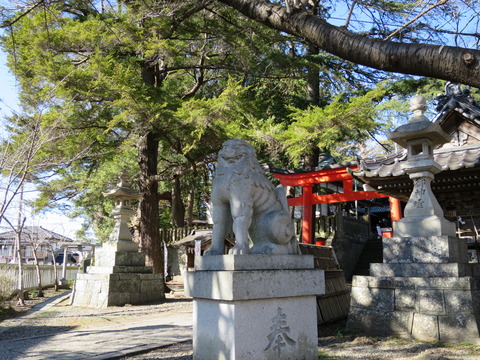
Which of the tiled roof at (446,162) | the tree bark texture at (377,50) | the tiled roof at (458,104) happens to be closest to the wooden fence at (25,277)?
the tiled roof at (446,162)

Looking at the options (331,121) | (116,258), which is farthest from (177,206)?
(331,121)

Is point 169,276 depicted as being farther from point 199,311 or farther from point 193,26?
point 199,311

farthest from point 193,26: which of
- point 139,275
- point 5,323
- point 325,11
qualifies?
point 5,323

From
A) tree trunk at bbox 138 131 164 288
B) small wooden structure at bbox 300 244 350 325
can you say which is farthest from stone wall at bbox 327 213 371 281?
small wooden structure at bbox 300 244 350 325

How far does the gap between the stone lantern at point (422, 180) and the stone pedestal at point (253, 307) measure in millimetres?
2814

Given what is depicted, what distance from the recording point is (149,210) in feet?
42.7

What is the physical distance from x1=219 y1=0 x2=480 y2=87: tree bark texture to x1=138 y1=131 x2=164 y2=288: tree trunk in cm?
986

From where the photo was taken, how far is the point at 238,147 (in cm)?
410

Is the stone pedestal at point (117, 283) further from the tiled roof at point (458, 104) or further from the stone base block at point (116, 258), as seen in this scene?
the tiled roof at point (458, 104)

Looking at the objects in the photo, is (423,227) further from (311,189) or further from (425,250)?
(311,189)

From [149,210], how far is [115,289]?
3279mm

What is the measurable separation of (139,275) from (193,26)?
7661 millimetres

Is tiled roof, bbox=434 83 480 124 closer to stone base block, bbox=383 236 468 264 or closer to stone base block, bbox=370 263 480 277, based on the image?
stone base block, bbox=383 236 468 264

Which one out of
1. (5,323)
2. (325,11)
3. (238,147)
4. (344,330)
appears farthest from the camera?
(325,11)
